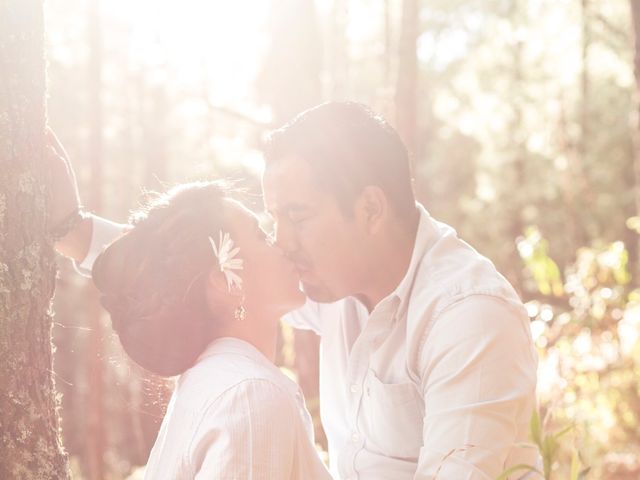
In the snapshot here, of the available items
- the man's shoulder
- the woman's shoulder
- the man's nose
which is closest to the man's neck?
the man's shoulder

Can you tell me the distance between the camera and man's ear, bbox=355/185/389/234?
11.3ft

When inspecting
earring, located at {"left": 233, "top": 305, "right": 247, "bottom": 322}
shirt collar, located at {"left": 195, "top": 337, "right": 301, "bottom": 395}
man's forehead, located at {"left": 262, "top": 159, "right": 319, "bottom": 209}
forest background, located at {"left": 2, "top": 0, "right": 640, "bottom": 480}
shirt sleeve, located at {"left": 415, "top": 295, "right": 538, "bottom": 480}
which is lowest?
forest background, located at {"left": 2, "top": 0, "right": 640, "bottom": 480}

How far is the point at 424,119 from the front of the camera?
94.1ft

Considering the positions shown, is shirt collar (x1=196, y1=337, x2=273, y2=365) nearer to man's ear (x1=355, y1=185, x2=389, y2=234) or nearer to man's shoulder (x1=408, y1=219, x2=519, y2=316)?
man's shoulder (x1=408, y1=219, x2=519, y2=316)

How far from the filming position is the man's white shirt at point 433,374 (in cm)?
284

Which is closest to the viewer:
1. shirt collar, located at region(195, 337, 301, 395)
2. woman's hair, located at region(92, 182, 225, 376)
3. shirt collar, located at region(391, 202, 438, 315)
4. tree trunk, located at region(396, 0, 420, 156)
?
shirt collar, located at region(195, 337, 301, 395)

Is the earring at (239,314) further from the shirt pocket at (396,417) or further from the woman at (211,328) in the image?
the shirt pocket at (396,417)

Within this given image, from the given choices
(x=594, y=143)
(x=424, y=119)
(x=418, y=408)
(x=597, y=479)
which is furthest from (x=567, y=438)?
(x=424, y=119)

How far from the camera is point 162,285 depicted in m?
2.78

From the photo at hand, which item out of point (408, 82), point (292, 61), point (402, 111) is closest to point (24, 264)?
point (292, 61)

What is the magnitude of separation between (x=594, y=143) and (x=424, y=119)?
6613mm

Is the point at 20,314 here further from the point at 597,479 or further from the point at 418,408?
the point at 597,479

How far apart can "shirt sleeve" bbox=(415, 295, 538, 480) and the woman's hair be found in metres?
0.75

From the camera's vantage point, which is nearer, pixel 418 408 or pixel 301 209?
pixel 418 408
